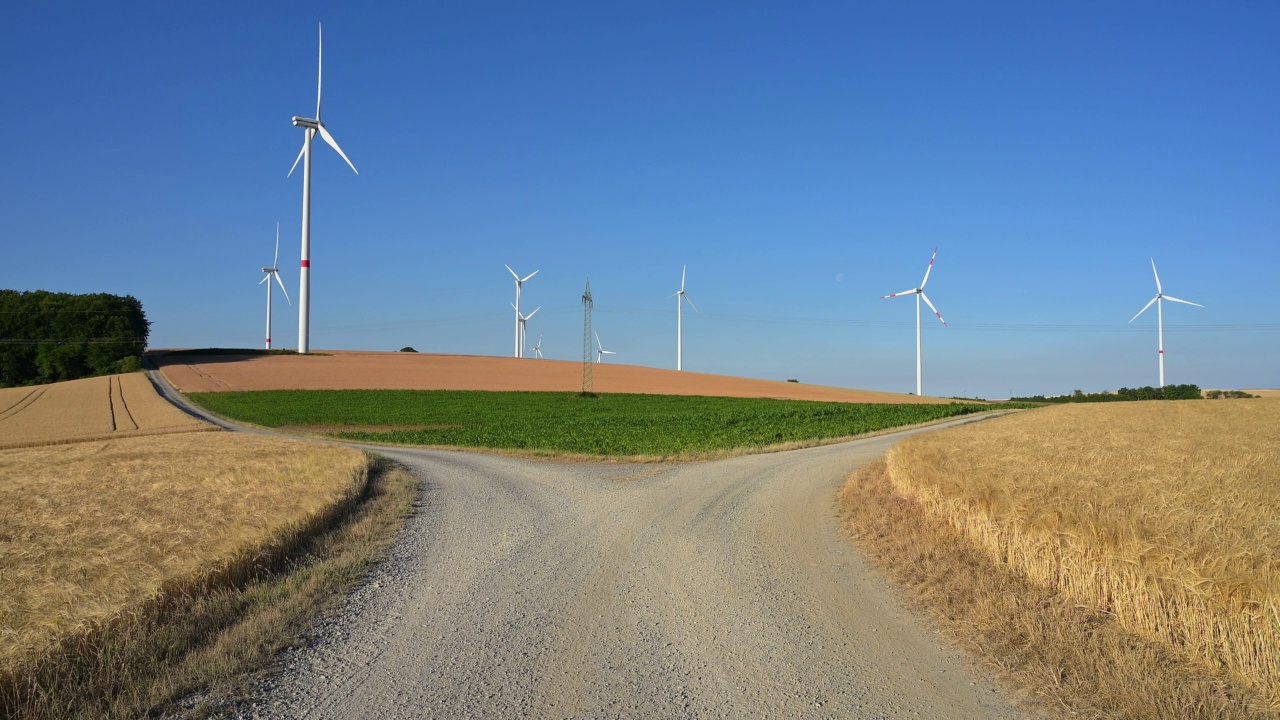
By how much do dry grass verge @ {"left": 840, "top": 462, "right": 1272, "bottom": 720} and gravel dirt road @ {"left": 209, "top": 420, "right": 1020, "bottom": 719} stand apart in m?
0.37

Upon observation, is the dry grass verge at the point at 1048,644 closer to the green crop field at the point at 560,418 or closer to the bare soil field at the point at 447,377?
the green crop field at the point at 560,418

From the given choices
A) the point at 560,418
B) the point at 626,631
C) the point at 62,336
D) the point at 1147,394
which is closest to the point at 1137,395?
the point at 1147,394

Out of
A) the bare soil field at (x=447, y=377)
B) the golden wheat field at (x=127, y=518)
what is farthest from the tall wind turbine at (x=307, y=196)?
the golden wheat field at (x=127, y=518)

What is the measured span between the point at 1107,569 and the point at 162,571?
34.9ft

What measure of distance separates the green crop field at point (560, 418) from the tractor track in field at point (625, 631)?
16391 millimetres

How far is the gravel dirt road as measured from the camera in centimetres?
655

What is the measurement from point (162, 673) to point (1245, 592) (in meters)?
8.94

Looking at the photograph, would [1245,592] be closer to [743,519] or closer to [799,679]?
[799,679]

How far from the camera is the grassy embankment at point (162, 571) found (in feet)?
21.8

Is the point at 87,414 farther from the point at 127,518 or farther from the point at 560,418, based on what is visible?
the point at 127,518

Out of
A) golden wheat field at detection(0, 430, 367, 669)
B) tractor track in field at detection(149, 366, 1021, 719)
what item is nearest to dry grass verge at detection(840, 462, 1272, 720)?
tractor track in field at detection(149, 366, 1021, 719)

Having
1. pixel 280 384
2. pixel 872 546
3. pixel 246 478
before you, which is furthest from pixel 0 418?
pixel 872 546

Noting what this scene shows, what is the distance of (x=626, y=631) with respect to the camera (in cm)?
841

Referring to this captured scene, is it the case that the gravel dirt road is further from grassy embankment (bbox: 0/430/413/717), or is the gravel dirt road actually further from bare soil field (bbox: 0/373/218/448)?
bare soil field (bbox: 0/373/218/448)
